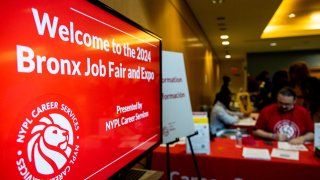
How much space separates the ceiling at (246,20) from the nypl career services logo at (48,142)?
11.7 ft

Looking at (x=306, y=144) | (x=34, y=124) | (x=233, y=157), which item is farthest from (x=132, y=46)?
(x=306, y=144)

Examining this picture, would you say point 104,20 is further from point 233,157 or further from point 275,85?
point 275,85

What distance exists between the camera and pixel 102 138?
0.97m

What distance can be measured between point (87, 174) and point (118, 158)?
22cm

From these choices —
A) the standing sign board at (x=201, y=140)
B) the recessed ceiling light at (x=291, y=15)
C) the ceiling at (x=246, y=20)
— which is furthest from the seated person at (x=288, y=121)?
the recessed ceiling light at (x=291, y=15)

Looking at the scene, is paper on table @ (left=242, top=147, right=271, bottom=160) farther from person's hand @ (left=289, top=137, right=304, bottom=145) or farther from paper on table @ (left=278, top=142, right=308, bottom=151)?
person's hand @ (left=289, top=137, right=304, bottom=145)

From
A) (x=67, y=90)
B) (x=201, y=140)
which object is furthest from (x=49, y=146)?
(x=201, y=140)

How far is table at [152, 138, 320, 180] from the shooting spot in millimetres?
1784

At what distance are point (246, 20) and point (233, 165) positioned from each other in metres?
3.87

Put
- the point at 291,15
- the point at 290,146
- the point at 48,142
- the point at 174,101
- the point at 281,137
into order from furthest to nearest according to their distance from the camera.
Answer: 1. the point at 291,15
2. the point at 281,137
3. the point at 290,146
4. the point at 174,101
5. the point at 48,142

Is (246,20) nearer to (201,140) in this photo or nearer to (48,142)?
(201,140)

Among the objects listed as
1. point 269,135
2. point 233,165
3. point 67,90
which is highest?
point 67,90

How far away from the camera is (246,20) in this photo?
5.07 meters

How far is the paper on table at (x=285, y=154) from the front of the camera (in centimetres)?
189
